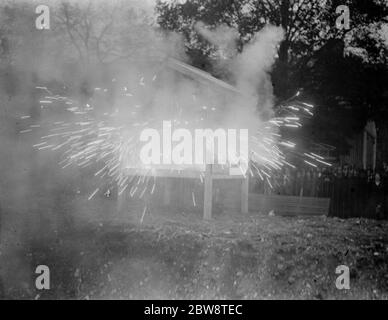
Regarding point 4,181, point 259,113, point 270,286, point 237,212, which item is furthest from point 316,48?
point 270,286

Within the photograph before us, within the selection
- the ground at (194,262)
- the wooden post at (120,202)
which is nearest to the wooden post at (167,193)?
the wooden post at (120,202)

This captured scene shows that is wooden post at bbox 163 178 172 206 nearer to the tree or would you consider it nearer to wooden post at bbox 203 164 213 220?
wooden post at bbox 203 164 213 220

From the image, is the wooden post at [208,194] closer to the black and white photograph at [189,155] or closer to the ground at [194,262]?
the black and white photograph at [189,155]

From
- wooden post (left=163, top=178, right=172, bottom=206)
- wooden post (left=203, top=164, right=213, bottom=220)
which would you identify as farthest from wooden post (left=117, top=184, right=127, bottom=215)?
wooden post (left=203, top=164, right=213, bottom=220)

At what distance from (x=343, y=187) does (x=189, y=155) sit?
4.29 meters

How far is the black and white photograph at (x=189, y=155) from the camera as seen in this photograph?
6215mm

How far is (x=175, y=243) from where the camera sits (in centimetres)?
684

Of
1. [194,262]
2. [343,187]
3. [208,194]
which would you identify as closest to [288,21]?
[343,187]

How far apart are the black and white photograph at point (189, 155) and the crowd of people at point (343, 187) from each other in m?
0.04

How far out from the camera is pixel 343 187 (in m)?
11.0

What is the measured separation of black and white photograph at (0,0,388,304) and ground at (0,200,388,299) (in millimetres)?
25

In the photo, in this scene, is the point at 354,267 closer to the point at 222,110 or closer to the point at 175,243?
the point at 175,243
